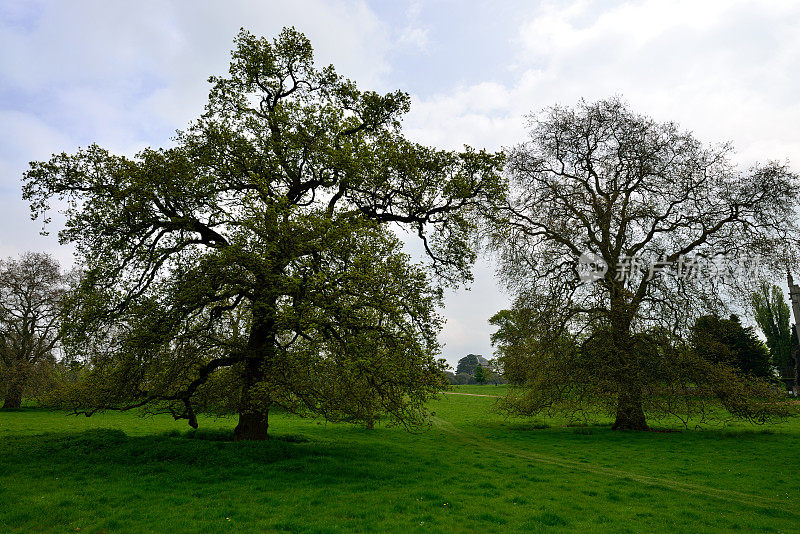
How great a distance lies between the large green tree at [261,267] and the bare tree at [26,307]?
94.4 feet

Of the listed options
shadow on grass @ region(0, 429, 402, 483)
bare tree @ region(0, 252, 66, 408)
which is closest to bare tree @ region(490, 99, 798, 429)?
shadow on grass @ region(0, 429, 402, 483)

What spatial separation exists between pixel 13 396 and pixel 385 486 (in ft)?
145

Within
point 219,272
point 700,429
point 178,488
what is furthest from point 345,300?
point 700,429

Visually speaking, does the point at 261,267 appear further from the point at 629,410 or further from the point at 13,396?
the point at 13,396

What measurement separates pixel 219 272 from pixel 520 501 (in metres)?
11.6

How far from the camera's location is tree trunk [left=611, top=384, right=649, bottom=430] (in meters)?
22.6

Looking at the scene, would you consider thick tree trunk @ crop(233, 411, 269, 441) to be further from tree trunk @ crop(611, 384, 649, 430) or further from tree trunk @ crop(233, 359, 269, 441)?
tree trunk @ crop(611, 384, 649, 430)

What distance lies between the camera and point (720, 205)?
25.3 meters

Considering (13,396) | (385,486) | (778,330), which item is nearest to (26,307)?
(13,396)

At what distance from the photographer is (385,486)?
1277 centimetres

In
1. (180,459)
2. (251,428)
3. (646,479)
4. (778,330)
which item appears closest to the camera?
(646,479)

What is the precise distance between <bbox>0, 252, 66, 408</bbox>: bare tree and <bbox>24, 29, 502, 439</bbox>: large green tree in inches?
1133

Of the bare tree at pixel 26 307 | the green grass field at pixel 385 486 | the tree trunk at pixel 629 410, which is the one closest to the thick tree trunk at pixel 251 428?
the green grass field at pixel 385 486

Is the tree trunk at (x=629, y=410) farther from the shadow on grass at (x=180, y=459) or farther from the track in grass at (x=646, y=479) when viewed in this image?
the shadow on grass at (x=180, y=459)
